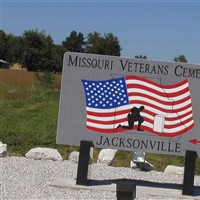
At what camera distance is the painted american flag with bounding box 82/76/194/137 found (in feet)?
27.9

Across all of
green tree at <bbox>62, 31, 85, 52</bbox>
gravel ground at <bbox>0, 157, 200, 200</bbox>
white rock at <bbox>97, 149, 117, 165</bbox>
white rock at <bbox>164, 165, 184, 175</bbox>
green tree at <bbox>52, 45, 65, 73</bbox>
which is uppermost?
green tree at <bbox>62, 31, 85, 52</bbox>

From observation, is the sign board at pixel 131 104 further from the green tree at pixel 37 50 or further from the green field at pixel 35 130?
the green tree at pixel 37 50

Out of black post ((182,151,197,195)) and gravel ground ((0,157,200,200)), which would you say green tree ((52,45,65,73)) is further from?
black post ((182,151,197,195))

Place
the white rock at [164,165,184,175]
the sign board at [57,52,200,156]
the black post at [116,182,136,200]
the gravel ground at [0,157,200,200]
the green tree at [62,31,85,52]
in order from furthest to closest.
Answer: the green tree at [62,31,85,52] < the white rock at [164,165,184,175] < the sign board at [57,52,200,156] < the gravel ground at [0,157,200,200] < the black post at [116,182,136,200]

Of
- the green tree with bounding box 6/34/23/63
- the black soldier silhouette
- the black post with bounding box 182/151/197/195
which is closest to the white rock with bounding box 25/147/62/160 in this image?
the black soldier silhouette

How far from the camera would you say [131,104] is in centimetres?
855

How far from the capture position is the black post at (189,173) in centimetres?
840

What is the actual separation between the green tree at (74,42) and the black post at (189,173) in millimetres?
73899

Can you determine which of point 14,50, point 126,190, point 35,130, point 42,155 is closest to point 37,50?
point 14,50

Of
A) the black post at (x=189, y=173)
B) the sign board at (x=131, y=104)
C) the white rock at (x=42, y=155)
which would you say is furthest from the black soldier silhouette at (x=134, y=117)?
the white rock at (x=42, y=155)

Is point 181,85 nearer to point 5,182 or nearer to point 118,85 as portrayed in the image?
point 118,85

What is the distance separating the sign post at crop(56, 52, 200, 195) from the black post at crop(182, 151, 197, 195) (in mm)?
78

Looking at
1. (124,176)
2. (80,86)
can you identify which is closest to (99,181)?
(124,176)

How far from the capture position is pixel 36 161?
34.6ft
